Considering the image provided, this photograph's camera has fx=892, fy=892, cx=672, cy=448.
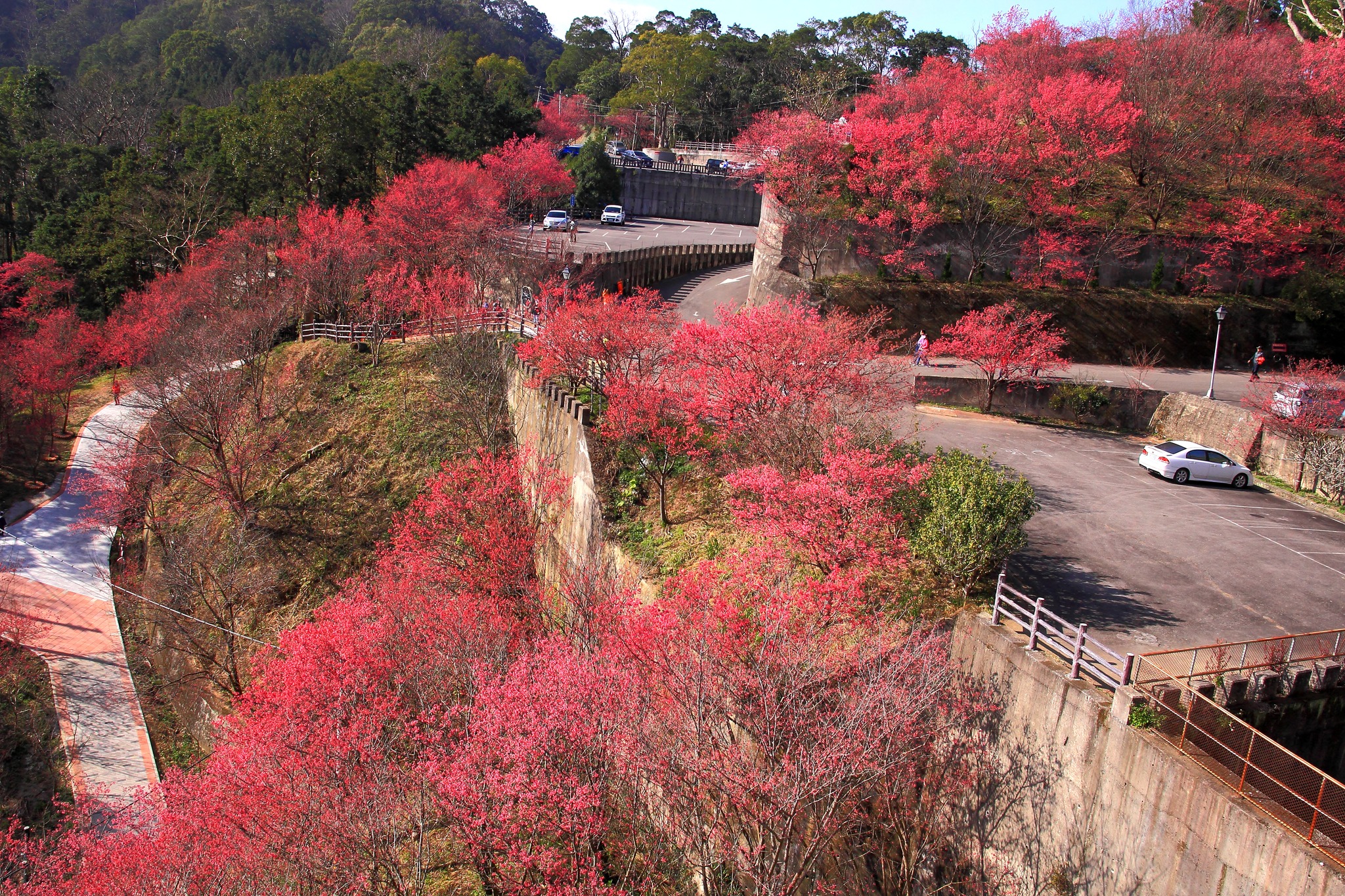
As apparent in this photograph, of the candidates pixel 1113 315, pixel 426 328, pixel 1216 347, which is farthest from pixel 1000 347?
pixel 426 328

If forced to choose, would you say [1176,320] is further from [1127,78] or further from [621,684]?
[621,684]

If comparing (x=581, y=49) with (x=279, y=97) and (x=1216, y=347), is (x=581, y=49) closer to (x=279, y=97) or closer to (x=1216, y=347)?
(x=279, y=97)

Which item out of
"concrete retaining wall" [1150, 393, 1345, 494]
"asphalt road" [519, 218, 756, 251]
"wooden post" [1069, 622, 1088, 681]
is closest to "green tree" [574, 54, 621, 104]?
"asphalt road" [519, 218, 756, 251]

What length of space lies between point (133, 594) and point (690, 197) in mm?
42678

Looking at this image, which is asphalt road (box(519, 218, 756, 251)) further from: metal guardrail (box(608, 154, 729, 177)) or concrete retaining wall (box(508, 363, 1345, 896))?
concrete retaining wall (box(508, 363, 1345, 896))

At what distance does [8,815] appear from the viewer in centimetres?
2072

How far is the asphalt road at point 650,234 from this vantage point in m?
45.6

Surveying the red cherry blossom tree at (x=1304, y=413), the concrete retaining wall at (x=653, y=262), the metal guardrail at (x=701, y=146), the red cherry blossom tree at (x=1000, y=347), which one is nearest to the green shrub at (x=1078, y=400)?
the red cherry blossom tree at (x=1000, y=347)

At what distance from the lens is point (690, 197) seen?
2391 inches

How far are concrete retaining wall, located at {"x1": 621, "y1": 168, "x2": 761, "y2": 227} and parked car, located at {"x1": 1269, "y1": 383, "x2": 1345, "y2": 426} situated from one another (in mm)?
41658

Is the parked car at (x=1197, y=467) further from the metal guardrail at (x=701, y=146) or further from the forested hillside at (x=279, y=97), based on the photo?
the metal guardrail at (x=701, y=146)

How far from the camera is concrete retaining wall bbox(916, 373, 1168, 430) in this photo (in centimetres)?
2584

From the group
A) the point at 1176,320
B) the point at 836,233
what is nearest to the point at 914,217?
the point at 836,233

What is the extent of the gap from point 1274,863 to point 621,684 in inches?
342
